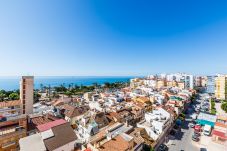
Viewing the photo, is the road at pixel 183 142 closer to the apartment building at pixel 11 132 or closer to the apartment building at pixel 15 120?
the apartment building at pixel 11 132

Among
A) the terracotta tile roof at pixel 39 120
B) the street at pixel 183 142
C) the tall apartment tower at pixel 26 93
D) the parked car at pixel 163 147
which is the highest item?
the tall apartment tower at pixel 26 93

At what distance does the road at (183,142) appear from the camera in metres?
27.4

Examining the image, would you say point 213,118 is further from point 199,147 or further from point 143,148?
point 143,148

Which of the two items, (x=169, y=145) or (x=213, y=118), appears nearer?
(x=169, y=145)

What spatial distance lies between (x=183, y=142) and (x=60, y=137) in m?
24.6

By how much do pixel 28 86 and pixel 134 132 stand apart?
29.7 m

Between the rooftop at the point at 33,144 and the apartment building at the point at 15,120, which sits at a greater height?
the apartment building at the point at 15,120

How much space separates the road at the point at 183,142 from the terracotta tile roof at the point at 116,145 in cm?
1286

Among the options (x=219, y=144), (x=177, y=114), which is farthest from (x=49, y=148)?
(x=177, y=114)

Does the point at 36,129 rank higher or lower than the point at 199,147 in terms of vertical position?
higher

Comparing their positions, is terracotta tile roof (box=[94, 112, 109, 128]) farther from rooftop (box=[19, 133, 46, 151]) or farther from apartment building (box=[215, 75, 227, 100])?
apartment building (box=[215, 75, 227, 100])

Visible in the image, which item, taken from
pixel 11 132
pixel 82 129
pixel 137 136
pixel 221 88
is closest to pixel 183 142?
pixel 137 136

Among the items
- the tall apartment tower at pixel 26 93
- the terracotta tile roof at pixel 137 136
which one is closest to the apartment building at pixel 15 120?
the tall apartment tower at pixel 26 93

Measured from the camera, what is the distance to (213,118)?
38.8 m
